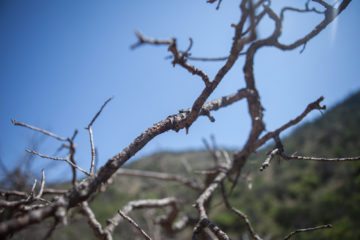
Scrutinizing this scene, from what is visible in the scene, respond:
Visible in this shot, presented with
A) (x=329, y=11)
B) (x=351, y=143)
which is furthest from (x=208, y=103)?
(x=351, y=143)

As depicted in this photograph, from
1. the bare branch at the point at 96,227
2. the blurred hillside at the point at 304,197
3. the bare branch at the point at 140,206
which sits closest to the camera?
the bare branch at the point at 96,227

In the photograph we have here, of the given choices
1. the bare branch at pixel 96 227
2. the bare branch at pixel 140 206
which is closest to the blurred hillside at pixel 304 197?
the bare branch at pixel 140 206

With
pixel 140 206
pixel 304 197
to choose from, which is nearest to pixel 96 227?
pixel 140 206

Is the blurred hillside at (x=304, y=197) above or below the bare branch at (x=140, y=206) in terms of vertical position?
below

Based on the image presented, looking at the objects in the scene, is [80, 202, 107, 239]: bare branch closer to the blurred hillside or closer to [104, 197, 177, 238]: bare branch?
[104, 197, 177, 238]: bare branch

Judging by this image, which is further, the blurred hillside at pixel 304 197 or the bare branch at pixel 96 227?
the blurred hillside at pixel 304 197

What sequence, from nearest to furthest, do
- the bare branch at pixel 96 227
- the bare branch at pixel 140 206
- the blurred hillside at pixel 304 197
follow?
the bare branch at pixel 96 227
the bare branch at pixel 140 206
the blurred hillside at pixel 304 197

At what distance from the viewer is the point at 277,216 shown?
20.2 meters

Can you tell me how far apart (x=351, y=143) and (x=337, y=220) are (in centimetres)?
1037

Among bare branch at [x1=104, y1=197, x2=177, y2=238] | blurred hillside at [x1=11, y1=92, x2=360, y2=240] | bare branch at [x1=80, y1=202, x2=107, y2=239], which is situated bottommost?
blurred hillside at [x1=11, y1=92, x2=360, y2=240]

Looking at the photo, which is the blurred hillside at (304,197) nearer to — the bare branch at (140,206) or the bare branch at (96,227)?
the bare branch at (140,206)

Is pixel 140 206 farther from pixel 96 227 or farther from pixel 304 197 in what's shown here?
pixel 304 197

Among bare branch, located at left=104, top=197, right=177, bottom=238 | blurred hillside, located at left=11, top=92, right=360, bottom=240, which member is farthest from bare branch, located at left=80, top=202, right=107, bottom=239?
blurred hillside, located at left=11, top=92, right=360, bottom=240

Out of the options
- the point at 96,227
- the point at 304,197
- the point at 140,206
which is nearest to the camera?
the point at 96,227
